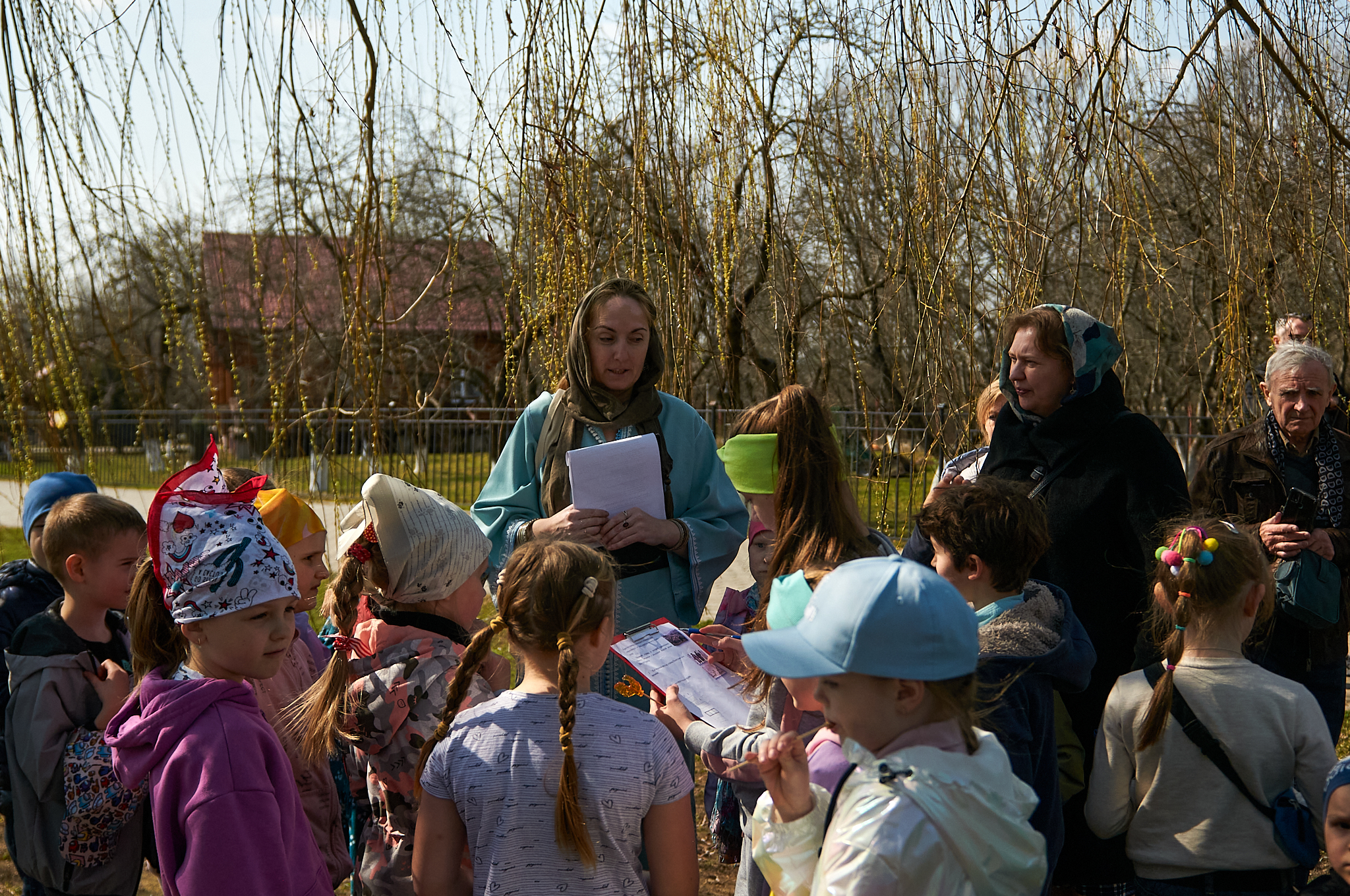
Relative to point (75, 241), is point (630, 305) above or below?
below

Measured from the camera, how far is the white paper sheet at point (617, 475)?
2707 mm

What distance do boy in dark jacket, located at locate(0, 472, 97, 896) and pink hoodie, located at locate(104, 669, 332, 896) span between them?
2.69 feet

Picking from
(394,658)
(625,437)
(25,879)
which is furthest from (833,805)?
(25,879)

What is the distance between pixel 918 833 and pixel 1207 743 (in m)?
0.98

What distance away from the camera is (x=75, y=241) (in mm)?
2613

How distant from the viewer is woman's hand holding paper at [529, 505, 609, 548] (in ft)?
9.00

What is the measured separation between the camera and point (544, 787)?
68.2 inches

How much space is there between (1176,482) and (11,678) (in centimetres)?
267

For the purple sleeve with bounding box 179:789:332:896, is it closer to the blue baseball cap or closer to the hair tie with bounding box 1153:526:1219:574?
the blue baseball cap

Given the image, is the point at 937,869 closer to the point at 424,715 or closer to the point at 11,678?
the point at 424,715

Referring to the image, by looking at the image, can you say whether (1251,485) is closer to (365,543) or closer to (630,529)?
(630,529)

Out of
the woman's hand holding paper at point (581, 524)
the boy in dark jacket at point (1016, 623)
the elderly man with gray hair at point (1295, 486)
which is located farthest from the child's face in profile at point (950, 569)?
the elderly man with gray hair at point (1295, 486)

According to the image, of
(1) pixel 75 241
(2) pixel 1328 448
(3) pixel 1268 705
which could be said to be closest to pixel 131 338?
(1) pixel 75 241

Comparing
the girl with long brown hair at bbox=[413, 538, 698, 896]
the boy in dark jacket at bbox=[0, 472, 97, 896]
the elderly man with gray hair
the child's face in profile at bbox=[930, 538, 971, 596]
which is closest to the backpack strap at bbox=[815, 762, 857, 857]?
the girl with long brown hair at bbox=[413, 538, 698, 896]
